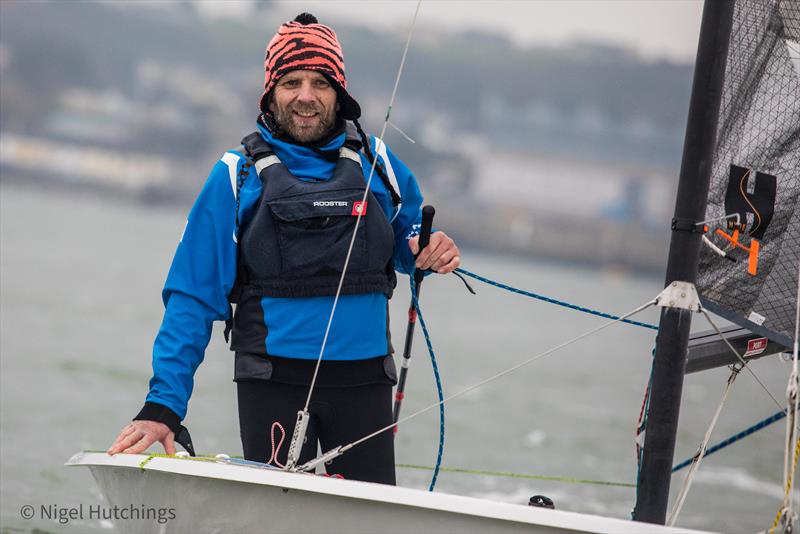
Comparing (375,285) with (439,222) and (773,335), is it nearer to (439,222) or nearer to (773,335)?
(773,335)

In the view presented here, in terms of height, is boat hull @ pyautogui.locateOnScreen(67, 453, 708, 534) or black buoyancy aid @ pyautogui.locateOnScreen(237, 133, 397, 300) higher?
black buoyancy aid @ pyautogui.locateOnScreen(237, 133, 397, 300)

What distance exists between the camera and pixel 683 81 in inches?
4262

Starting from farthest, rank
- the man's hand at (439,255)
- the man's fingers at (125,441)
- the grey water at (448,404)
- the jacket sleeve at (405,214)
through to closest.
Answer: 1. the grey water at (448,404)
2. the jacket sleeve at (405,214)
3. the man's hand at (439,255)
4. the man's fingers at (125,441)

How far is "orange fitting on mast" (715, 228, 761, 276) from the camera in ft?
8.11

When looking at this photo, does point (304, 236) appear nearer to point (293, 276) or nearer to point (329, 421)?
point (293, 276)

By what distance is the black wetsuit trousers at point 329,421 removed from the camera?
7.60 ft

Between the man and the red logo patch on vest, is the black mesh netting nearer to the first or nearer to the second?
the red logo patch on vest

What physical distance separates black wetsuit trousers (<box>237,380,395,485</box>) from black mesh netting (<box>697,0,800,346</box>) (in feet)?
2.50

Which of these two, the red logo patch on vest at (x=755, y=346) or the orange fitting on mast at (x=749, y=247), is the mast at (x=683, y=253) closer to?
the orange fitting on mast at (x=749, y=247)

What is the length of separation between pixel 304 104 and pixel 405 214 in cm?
38

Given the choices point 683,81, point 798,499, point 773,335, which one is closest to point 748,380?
point 798,499

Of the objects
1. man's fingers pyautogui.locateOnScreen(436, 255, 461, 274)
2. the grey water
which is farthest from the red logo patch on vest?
the grey water

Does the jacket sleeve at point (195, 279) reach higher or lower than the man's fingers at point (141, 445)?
higher

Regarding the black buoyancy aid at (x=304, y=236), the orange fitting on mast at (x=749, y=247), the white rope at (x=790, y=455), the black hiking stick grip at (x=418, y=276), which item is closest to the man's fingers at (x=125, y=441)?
the black buoyancy aid at (x=304, y=236)
